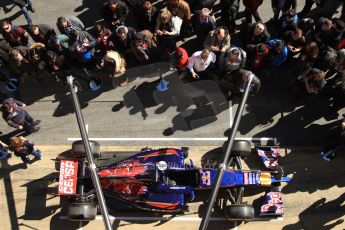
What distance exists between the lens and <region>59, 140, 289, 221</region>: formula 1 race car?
35.4 ft

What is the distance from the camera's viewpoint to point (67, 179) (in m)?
11.0

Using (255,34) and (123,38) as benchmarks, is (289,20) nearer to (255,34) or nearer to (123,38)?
(255,34)

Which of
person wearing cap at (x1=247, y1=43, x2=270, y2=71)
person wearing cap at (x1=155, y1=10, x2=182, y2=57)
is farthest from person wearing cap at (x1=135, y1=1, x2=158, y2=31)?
person wearing cap at (x1=247, y1=43, x2=270, y2=71)

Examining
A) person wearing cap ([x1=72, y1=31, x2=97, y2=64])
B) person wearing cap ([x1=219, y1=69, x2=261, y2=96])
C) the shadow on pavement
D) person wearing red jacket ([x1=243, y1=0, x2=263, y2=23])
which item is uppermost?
person wearing red jacket ([x1=243, y1=0, x2=263, y2=23])

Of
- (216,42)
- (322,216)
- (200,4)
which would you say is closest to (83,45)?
(200,4)

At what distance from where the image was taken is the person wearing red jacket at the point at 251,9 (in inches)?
460

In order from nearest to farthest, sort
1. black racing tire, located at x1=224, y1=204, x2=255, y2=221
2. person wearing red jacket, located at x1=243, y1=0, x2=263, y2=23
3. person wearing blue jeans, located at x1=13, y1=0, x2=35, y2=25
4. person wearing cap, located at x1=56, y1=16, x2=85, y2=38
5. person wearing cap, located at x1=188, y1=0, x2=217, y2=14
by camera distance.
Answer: black racing tire, located at x1=224, y1=204, x2=255, y2=221 → person wearing cap, located at x1=56, y1=16, x2=85, y2=38 → person wearing red jacket, located at x1=243, y1=0, x2=263, y2=23 → person wearing cap, located at x1=188, y1=0, x2=217, y2=14 → person wearing blue jeans, located at x1=13, y1=0, x2=35, y2=25

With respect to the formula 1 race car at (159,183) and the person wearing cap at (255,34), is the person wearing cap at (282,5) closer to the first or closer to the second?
the person wearing cap at (255,34)

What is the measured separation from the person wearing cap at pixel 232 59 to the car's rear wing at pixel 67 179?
4646mm

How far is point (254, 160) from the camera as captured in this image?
1190cm

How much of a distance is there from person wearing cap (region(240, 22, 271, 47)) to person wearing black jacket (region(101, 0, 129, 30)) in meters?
3.30

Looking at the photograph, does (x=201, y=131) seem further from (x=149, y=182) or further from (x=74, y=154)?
(x=74, y=154)

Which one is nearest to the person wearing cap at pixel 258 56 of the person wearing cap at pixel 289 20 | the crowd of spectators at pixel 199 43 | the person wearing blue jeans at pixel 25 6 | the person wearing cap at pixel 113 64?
the crowd of spectators at pixel 199 43

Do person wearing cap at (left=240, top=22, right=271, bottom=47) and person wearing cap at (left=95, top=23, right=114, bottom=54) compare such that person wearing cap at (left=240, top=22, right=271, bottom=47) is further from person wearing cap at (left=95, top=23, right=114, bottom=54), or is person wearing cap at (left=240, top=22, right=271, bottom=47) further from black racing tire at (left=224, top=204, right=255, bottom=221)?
black racing tire at (left=224, top=204, right=255, bottom=221)
